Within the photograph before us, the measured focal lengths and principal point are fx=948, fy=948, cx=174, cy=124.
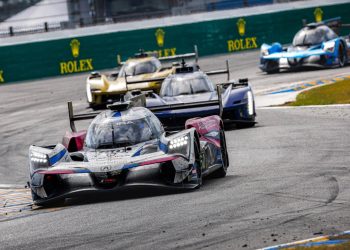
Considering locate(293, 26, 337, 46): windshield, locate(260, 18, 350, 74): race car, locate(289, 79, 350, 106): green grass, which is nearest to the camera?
locate(289, 79, 350, 106): green grass

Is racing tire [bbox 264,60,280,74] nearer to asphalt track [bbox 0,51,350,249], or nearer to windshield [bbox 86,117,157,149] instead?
asphalt track [bbox 0,51,350,249]

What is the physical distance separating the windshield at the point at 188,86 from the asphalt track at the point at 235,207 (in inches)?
94.7

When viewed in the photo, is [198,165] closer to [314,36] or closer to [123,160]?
[123,160]

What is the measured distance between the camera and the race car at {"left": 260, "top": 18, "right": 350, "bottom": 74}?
35.4 metres

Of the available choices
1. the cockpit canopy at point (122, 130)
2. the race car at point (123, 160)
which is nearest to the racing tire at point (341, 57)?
the race car at point (123, 160)

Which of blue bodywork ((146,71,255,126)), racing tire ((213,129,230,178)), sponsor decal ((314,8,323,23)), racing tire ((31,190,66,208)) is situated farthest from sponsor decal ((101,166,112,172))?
sponsor decal ((314,8,323,23))

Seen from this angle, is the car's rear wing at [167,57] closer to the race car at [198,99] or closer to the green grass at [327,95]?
the green grass at [327,95]

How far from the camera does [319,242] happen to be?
26.7 ft

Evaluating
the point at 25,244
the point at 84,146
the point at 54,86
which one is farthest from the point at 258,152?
the point at 54,86

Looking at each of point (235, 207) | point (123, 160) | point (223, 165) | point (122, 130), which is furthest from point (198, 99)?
point (235, 207)

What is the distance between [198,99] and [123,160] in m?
9.22

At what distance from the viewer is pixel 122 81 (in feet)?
100

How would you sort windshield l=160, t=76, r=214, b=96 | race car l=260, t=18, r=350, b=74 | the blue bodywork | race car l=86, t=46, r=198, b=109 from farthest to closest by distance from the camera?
race car l=260, t=18, r=350, b=74 → race car l=86, t=46, r=198, b=109 → windshield l=160, t=76, r=214, b=96 → the blue bodywork

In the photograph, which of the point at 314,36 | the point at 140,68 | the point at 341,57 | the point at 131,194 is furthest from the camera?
the point at 341,57
